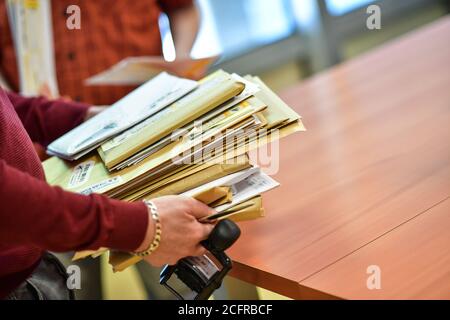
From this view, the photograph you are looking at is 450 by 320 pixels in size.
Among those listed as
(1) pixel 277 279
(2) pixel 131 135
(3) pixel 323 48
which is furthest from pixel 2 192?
(3) pixel 323 48

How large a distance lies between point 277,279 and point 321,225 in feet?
0.51

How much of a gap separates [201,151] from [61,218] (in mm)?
272

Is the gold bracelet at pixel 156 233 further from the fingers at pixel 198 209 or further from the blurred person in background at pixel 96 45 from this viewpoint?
the blurred person in background at pixel 96 45

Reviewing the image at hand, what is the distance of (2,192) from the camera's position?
31.7 inches

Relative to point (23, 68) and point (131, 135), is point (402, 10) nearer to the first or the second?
point (23, 68)

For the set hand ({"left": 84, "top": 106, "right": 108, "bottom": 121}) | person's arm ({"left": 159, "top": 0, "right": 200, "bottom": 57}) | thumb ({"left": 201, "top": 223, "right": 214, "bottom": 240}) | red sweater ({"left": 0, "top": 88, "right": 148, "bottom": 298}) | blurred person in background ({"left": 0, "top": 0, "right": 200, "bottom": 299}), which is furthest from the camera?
person's arm ({"left": 159, "top": 0, "right": 200, "bottom": 57})

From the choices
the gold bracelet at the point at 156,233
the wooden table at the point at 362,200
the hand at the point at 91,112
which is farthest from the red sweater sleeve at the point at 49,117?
the gold bracelet at the point at 156,233

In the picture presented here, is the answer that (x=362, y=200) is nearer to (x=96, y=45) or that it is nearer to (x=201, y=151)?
(x=201, y=151)

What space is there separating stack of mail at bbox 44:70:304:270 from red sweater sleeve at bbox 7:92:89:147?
325 millimetres

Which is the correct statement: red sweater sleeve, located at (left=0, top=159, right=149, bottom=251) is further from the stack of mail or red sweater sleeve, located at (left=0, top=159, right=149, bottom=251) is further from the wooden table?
the wooden table

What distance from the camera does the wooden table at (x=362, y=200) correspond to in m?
0.90

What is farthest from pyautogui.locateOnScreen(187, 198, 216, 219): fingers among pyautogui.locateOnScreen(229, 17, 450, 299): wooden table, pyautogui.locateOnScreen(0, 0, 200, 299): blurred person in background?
pyautogui.locateOnScreen(0, 0, 200, 299): blurred person in background

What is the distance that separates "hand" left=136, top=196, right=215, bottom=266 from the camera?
0.90 m

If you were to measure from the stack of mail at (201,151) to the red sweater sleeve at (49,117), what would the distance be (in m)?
0.32
